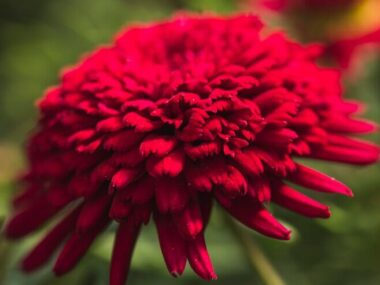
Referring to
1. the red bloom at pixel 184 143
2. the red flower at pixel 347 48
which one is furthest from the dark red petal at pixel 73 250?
the red flower at pixel 347 48

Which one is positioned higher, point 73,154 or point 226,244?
point 73,154

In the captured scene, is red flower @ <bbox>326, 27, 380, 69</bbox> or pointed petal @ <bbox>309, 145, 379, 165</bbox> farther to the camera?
red flower @ <bbox>326, 27, 380, 69</bbox>

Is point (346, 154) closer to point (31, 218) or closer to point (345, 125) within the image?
point (345, 125)

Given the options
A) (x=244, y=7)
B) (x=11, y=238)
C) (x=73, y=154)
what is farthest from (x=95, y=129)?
(x=244, y=7)

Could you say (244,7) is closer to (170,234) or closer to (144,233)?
(144,233)

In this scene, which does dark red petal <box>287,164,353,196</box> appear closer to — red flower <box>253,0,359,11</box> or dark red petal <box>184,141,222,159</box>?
dark red petal <box>184,141,222,159</box>

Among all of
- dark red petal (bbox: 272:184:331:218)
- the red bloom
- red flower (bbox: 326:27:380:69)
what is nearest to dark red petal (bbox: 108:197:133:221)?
the red bloom

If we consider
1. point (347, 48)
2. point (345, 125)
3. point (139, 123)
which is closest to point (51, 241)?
point (139, 123)
